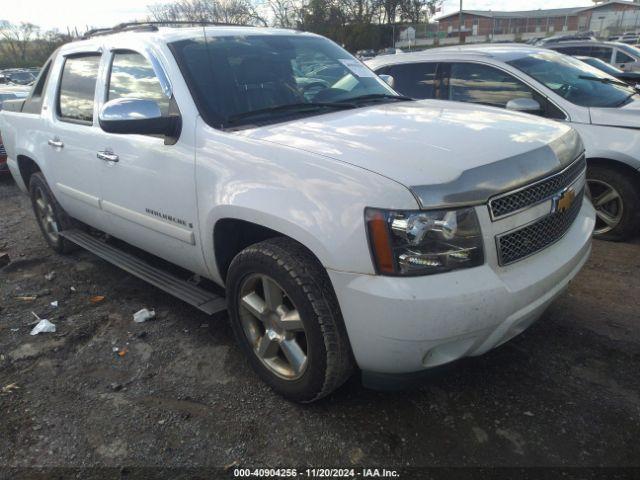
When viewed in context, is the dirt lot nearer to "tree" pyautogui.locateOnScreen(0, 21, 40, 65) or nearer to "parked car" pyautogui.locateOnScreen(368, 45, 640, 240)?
"parked car" pyautogui.locateOnScreen(368, 45, 640, 240)

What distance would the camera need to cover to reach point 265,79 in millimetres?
2936

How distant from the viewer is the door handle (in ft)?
10.3

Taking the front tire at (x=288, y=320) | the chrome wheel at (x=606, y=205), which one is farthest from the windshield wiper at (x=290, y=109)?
the chrome wheel at (x=606, y=205)

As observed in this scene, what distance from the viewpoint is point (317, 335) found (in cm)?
214

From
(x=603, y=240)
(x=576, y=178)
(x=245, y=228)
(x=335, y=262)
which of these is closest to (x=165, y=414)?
(x=245, y=228)

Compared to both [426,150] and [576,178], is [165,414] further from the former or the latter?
[576,178]

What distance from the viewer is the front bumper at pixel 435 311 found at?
1856 millimetres

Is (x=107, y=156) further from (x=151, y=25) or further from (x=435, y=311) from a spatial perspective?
(x=435, y=311)

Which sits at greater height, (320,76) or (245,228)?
(320,76)

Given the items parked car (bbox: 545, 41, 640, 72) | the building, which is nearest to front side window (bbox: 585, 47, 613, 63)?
parked car (bbox: 545, 41, 640, 72)

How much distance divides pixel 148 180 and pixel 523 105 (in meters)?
3.25

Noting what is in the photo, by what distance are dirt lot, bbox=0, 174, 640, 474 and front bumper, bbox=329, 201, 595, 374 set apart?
0.22 metres

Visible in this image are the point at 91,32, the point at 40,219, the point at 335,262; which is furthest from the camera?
the point at 40,219

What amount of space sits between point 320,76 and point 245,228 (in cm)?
125
